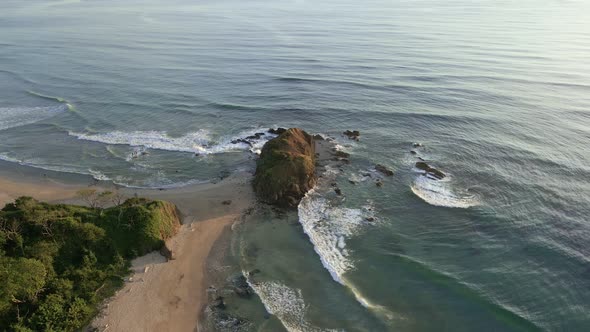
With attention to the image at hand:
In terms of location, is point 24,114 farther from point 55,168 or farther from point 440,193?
point 440,193

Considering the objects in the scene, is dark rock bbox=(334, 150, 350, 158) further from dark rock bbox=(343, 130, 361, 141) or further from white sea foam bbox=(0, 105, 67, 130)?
white sea foam bbox=(0, 105, 67, 130)

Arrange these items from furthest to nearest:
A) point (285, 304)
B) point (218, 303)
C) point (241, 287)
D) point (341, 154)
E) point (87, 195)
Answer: point (341, 154), point (87, 195), point (241, 287), point (285, 304), point (218, 303)

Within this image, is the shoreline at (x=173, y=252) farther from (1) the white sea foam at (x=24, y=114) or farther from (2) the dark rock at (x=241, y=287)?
(1) the white sea foam at (x=24, y=114)

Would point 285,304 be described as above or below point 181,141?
below

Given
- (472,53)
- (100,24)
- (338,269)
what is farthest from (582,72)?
(100,24)

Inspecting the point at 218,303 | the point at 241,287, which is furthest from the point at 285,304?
the point at 218,303

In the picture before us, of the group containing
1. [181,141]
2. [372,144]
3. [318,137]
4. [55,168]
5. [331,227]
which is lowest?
[55,168]

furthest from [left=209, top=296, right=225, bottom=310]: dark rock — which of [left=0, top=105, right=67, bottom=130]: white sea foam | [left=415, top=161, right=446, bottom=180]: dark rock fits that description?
[left=0, top=105, right=67, bottom=130]: white sea foam
